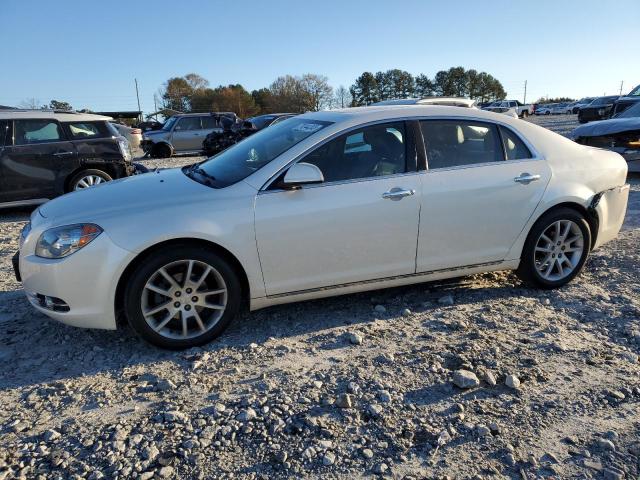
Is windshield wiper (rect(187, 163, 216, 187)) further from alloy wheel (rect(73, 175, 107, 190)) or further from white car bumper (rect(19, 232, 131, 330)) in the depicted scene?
alloy wheel (rect(73, 175, 107, 190))

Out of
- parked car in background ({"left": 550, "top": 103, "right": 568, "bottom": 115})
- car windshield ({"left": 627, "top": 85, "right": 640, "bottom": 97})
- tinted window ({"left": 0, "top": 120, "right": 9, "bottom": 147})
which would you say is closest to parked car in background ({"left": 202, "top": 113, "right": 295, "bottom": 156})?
tinted window ({"left": 0, "top": 120, "right": 9, "bottom": 147})

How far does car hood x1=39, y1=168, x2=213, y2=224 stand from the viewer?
346 centimetres

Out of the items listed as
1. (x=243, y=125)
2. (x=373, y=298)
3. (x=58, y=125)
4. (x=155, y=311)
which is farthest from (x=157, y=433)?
(x=243, y=125)

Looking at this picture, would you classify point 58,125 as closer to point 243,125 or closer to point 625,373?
point 625,373

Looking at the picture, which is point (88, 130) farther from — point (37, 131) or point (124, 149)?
point (37, 131)

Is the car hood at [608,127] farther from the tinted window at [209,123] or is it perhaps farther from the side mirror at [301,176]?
the tinted window at [209,123]

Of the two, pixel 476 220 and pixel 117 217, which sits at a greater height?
pixel 117 217

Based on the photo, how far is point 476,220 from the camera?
13.5ft

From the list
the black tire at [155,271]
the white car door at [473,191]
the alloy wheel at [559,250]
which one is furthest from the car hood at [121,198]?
the alloy wheel at [559,250]

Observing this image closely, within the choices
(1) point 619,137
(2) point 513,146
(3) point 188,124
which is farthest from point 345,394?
(3) point 188,124

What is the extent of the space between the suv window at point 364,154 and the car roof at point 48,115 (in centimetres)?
637

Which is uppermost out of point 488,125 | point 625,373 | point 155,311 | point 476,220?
point 488,125

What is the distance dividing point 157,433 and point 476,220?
2798mm

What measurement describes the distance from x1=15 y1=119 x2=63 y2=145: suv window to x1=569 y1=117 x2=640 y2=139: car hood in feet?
32.3
